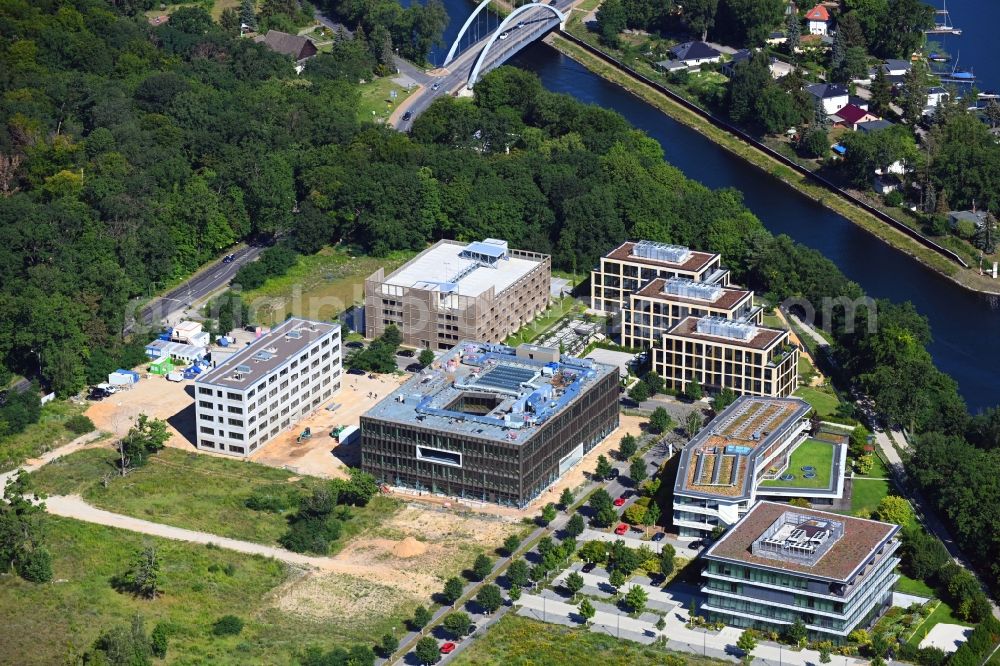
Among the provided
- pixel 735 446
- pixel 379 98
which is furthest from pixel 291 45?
pixel 735 446

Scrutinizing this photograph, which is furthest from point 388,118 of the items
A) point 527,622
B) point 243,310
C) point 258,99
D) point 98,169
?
point 527,622

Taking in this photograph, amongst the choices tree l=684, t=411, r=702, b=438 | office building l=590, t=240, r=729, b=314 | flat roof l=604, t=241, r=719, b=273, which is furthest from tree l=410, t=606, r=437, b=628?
flat roof l=604, t=241, r=719, b=273

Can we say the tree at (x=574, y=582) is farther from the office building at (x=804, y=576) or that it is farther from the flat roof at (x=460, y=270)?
the flat roof at (x=460, y=270)

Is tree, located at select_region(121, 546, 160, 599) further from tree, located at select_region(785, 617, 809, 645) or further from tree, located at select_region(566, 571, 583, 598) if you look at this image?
tree, located at select_region(785, 617, 809, 645)

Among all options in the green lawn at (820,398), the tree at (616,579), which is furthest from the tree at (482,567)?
the green lawn at (820,398)

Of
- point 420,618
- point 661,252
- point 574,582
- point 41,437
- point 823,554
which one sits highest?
point 661,252

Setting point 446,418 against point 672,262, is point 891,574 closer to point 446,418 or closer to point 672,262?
point 446,418

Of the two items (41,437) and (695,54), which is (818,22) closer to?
(695,54)
